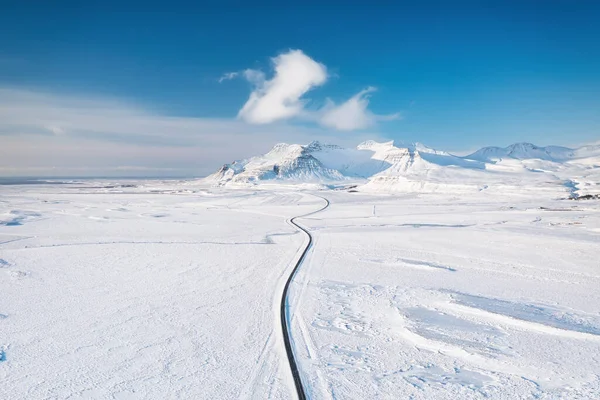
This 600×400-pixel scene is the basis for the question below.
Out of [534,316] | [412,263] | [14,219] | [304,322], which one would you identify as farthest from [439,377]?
[14,219]

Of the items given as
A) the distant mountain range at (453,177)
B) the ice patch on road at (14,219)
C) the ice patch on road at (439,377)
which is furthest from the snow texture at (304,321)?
the distant mountain range at (453,177)

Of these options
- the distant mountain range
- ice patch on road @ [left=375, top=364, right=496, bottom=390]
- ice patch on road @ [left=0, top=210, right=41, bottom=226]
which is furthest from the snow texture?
the distant mountain range

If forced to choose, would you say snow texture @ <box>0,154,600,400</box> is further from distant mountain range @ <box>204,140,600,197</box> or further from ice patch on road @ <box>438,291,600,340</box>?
distant mountain range @ <box>204,140,600,197</box>

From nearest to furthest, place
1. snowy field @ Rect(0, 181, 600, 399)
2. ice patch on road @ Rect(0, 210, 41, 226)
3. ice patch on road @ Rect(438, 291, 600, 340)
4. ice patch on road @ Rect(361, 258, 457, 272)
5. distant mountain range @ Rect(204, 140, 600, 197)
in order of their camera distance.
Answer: snowy field @ Rect(0, 181, 600, 399) → ice patch on road @ Rect(438, 291, 600, 340) → ice patch on road @ Rect(361, 258, 457, 272) → ice patch on road @ Rect(0, 210, 41, 226) → distant mountain range @ Rect(204, 140, 600, 197)

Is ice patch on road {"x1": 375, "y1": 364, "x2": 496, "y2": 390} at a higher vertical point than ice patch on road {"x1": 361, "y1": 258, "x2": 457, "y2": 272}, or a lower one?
higher

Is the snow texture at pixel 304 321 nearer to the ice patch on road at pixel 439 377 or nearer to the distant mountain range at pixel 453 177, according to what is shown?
the ice patch on road at pixel 439 377

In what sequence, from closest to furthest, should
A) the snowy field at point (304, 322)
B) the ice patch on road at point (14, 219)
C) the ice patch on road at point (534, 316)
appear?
the snowy field at point (304, 322) < the ice patch on road at point (534, 316) < the ice patch on road at point (14, 219)

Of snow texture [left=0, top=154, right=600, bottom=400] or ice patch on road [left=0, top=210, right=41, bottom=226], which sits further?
ice patch on road [left=0, top=210, right=41, bottom=226]

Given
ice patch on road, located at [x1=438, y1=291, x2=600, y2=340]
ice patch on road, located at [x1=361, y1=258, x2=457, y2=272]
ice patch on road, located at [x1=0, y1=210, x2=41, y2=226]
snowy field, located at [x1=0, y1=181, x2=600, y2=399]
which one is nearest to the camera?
snowy field, located at [x1=0, y1=181, x2=600, y2=399]
